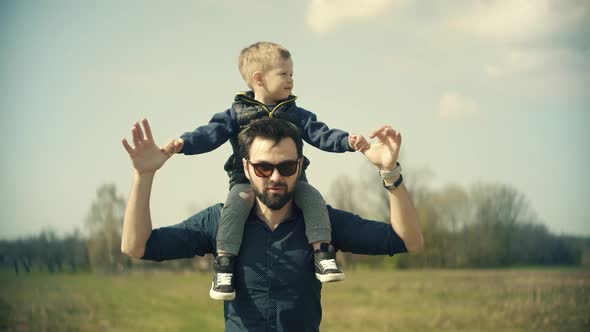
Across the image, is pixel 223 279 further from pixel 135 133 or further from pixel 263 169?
pixel 135 133

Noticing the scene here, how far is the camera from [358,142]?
520 cm

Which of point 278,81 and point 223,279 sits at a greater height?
point 278,81

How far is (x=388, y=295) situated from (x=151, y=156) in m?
39.7

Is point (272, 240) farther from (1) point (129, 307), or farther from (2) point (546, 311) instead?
(2) point (546, 311)

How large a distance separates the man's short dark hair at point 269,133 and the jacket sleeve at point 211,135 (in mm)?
311

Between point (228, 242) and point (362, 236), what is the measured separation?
1004 mm

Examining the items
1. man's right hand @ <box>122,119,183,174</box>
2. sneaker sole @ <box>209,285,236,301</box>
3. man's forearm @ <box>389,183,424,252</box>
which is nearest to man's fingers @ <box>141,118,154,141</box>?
man's right hand @ <box>122,119,183,174</box>

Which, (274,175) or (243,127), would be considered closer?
(274,175)

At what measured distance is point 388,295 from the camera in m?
43.3

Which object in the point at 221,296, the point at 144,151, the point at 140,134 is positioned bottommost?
the point at 221,296

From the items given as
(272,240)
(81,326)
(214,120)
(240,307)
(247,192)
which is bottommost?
(81,326)

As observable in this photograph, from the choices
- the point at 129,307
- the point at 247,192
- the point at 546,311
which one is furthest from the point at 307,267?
the point at 546,311

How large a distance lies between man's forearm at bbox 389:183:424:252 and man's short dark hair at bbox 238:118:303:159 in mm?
779

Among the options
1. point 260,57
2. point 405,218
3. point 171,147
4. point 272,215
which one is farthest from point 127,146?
point 405,218
